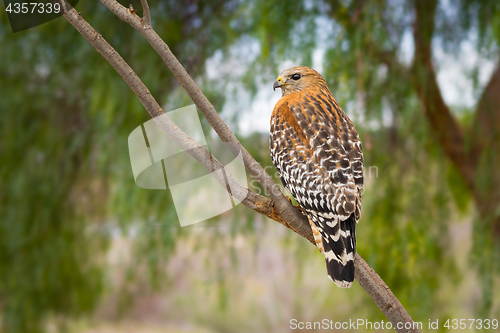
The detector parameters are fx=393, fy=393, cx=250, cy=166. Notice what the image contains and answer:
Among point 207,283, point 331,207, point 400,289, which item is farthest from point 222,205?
point 331,207

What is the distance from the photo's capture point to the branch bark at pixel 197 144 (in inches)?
29.5

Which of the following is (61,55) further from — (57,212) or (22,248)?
(22,248)

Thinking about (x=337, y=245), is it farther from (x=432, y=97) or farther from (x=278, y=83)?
(x=432, y=97)

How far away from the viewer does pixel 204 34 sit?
2016 mm

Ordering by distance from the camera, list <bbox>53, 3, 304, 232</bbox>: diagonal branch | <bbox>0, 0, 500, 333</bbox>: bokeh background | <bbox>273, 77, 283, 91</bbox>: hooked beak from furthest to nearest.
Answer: <bbox>0, 0, 500, 333</bbox>: bokeh background
<bbox>273, 77, 283, 91</bbox>: hooked beak
<bbox>53, 3, 304, 232</bbox>: diagonal branch

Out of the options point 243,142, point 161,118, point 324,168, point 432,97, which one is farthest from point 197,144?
point 432,97

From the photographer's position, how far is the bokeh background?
5.40ft

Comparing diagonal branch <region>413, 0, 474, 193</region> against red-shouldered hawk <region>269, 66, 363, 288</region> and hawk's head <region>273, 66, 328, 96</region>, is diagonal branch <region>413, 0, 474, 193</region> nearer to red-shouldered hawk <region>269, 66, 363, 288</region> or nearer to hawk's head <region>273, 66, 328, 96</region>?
hawk's head <region>273, 66, 328, 96</region>

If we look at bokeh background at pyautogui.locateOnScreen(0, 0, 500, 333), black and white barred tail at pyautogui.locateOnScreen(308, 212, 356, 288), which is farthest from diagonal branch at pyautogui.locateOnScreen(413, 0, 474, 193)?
black and white barred tail at pyautogui.locateOnScreen(308, 212, 356, 288)

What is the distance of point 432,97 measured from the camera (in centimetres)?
184

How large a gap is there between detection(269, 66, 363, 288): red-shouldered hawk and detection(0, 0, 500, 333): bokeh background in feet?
1.73

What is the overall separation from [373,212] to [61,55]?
5.80ft

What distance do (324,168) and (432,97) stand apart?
120 centimetres

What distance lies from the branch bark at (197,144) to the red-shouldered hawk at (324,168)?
5cm
